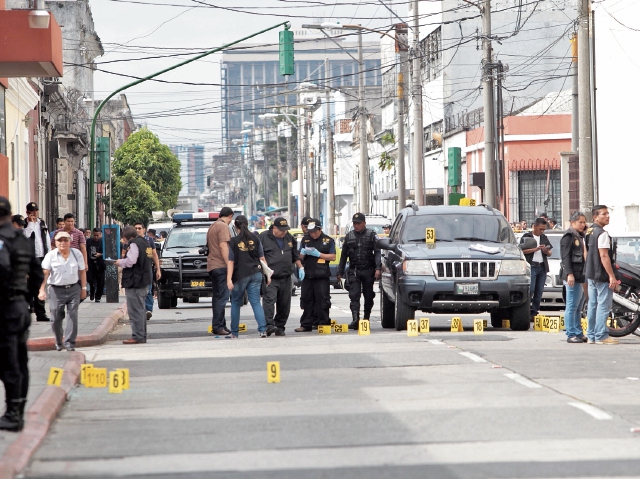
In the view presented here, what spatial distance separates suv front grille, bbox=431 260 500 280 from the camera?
1894 cm

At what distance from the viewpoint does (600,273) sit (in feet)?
54.9

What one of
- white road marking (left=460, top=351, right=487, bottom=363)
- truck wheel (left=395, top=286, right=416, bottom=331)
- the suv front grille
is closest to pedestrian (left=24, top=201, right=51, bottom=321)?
truck wheel (left=395, top=286, right=416, bottom=331)

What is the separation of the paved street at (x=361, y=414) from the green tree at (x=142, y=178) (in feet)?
218

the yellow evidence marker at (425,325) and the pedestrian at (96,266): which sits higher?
the pedestrian at (96,266)

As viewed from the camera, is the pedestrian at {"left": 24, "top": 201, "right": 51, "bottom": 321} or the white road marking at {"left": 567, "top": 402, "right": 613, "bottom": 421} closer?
the white road marking at {"left": 567, "top": 402, "right": 613, "bottom": 421}

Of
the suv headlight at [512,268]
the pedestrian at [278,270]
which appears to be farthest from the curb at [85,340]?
the suv headlight at [512,268]

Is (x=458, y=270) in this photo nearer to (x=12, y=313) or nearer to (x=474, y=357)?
(x=474, y=357)

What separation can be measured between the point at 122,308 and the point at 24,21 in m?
7.80

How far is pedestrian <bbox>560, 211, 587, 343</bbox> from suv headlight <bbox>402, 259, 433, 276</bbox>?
2154mm

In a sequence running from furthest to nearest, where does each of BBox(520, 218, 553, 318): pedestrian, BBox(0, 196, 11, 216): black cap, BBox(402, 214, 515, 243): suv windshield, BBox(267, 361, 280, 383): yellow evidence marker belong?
BBox(520, 218, 553, 318): pedestrian → BBox(402, 214, 515, 243): suv windshield → BBox(267, 361, 280, 383): yellow evidence marker → BBox(0, 196, 11, 216): black cap

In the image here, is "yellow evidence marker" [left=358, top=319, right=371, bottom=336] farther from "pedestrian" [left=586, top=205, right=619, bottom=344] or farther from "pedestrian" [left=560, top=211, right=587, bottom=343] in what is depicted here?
"pedestrian" [left=586, top=205, right=619, bottom=344]

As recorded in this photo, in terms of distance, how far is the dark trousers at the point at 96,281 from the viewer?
29.8 metres

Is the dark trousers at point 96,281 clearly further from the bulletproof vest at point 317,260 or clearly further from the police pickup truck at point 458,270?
the police pickup truck at point 458,270

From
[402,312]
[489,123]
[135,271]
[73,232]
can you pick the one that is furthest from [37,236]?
[489,123]
